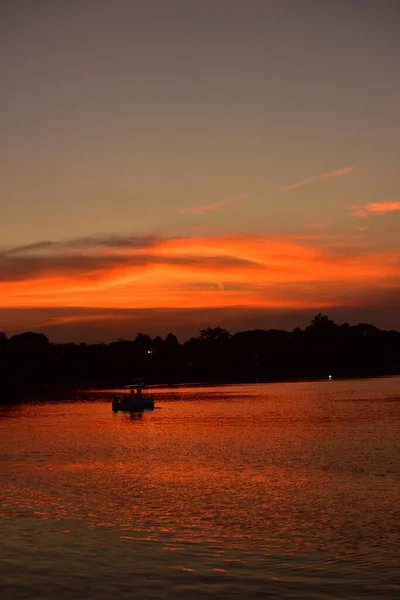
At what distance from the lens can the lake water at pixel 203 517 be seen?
22.9 m

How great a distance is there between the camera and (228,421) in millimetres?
94938

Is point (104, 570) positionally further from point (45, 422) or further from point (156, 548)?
point (45, 422)

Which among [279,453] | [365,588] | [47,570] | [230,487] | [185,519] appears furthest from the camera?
[279,453]

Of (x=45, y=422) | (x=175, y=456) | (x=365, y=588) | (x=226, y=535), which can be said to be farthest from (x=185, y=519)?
(x=45, y=422)

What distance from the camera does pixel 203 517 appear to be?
32.4 m

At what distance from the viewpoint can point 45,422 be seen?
9825cm

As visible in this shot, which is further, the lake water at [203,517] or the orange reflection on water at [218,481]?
the orange reflection on water at [218,481]

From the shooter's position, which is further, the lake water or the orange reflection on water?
the orange reflection on water

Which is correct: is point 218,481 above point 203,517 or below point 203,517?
below

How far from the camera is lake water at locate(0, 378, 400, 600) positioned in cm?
2288

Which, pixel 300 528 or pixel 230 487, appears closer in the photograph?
pixel 300 528

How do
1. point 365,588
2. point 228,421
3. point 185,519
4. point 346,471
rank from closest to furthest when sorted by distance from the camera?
point 365,588, point 185,519, point 346,471, point 228,421

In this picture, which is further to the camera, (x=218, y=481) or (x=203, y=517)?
(x=218, y=481)

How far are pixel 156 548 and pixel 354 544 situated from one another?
711 centimetres
